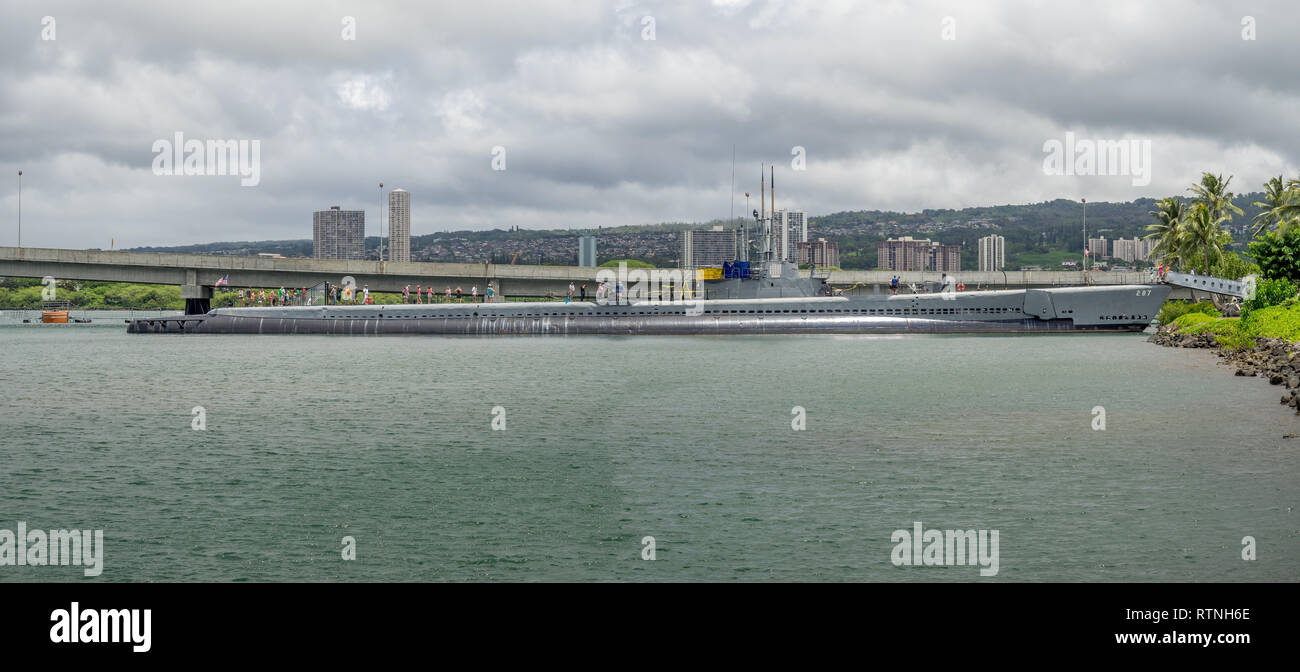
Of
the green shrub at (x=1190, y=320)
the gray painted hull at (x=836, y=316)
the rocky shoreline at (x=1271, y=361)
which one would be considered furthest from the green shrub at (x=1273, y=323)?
the gray painted hull at (x=836, y=316)

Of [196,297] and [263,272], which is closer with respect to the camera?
[196,297]

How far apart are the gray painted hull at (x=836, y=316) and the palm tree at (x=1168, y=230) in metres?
23.2

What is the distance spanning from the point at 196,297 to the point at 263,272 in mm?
7127

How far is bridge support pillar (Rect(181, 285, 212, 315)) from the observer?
10125cm

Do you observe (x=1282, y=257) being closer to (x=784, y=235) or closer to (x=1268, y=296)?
(x=1268, y=296)

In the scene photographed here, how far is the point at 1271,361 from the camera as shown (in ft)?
139

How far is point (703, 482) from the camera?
747 inches

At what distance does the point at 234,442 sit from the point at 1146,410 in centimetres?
2541

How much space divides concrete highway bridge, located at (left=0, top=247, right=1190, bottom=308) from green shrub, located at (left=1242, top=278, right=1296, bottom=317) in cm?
3654

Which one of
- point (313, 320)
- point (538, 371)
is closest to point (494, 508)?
point (538, 371)
